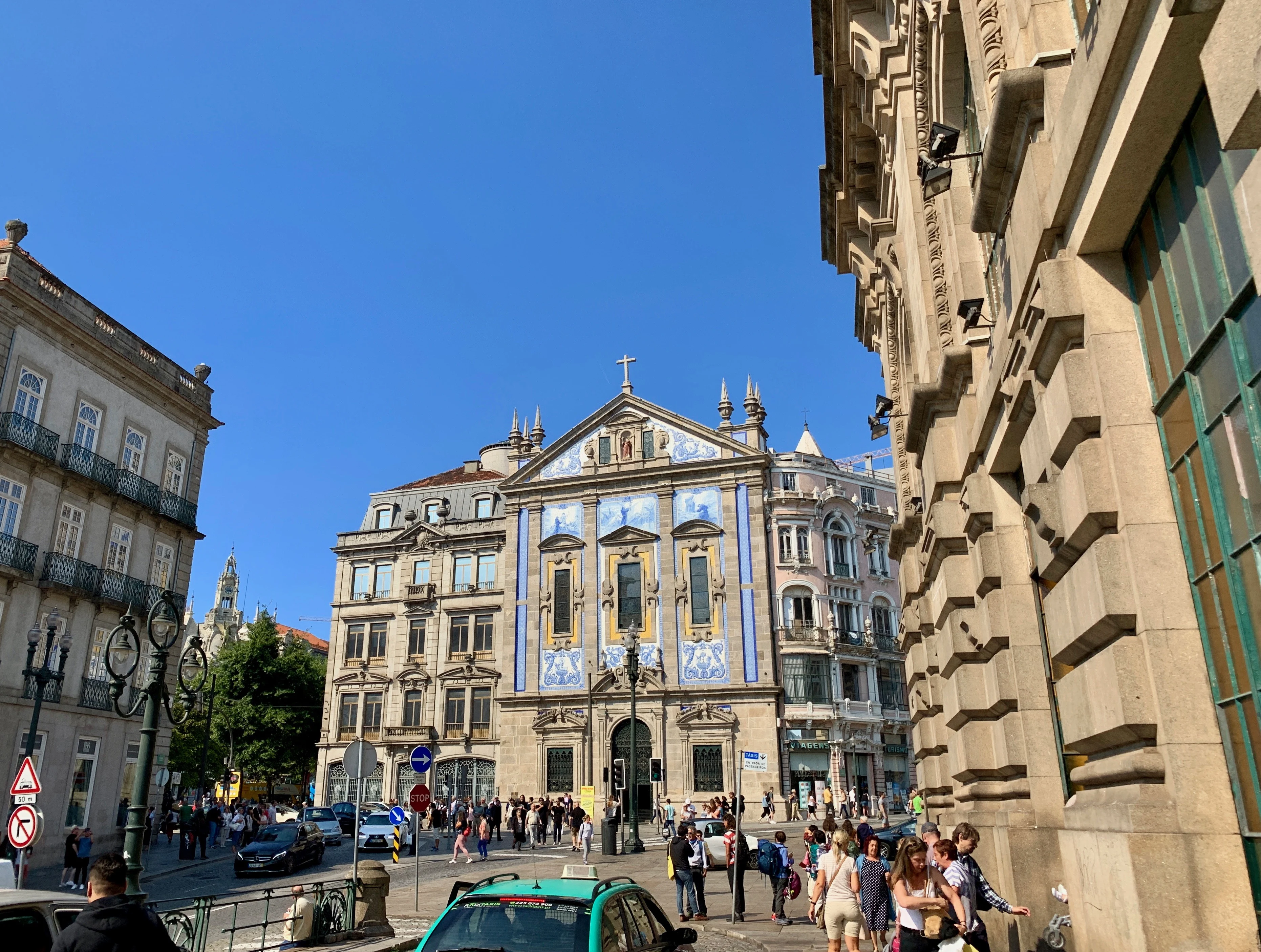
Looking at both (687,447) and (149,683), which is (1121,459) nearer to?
(149,683)

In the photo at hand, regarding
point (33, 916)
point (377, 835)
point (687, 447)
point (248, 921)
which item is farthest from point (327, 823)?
point (33, 916)

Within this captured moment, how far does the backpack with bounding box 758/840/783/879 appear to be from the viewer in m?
17.2

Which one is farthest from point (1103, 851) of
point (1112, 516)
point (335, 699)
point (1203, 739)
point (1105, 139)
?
point (335, 699)

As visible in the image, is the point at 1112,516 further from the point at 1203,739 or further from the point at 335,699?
the point at 335,699

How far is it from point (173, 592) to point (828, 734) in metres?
29.2

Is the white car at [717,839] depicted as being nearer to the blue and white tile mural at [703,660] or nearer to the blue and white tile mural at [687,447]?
the blue and white tile mural at [703,660]

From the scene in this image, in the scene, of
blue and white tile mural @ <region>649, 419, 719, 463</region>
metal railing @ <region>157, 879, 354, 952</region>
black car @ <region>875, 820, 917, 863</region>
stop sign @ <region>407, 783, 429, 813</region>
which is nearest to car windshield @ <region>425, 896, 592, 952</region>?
metal railing @ <region>157, 879, 354, 952</region>

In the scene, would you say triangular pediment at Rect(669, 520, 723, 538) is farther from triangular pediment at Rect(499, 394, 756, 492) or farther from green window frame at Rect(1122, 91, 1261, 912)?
green window frame at Rect(1122, 91, 1261, 912)

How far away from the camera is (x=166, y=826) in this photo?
125ft

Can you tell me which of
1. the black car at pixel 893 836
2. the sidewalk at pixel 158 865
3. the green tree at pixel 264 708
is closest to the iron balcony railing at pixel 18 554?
the sidewalk at pixel 158 865

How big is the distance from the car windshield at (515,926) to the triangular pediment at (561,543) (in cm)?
4227

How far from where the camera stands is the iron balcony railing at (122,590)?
2972 cm

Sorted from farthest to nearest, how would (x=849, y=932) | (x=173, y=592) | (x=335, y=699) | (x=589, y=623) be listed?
(x=335, y=699) → (x=589, y=623) → (x=173, y=592) → (x=849, y=932)

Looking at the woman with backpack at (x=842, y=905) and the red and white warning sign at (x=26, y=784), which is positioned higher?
the red and white warning sign at (x=26, y=784)
